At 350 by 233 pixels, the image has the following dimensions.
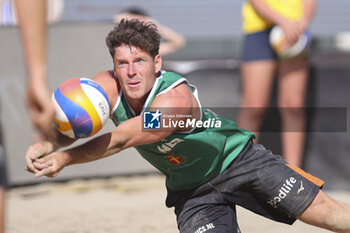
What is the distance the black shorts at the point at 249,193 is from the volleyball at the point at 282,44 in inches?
83.1

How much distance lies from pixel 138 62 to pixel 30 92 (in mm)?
1595

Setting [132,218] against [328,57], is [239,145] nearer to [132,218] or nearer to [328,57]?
[132,218]

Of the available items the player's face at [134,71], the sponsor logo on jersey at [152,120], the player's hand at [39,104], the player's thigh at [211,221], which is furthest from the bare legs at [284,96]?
the player's hand at [39,104]

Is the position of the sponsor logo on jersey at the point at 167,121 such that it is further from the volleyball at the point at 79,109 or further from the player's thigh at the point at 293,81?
the player's thigh at the point at 293,81

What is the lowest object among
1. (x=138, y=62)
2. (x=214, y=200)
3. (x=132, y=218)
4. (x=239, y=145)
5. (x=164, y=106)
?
(x=132, y=218)

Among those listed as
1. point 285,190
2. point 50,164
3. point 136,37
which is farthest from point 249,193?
point 50,164

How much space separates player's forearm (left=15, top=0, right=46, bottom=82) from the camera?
4.94ft

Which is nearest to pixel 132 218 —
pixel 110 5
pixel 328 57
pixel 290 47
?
pixel 290 47

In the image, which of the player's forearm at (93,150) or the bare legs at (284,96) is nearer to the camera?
the player's forearm at (93,150)

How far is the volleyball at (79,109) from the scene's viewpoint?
2762mm

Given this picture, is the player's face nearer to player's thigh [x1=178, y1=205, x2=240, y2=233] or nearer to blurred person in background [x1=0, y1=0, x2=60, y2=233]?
player's thigh [x1=178, y1=205, x2=240, y2=233]

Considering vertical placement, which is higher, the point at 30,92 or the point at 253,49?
the point at 30,92

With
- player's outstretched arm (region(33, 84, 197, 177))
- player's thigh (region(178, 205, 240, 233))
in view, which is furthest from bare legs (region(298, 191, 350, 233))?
player's outstretched arm (region(33, 84, 197, 177))

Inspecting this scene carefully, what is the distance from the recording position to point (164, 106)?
117 inches
